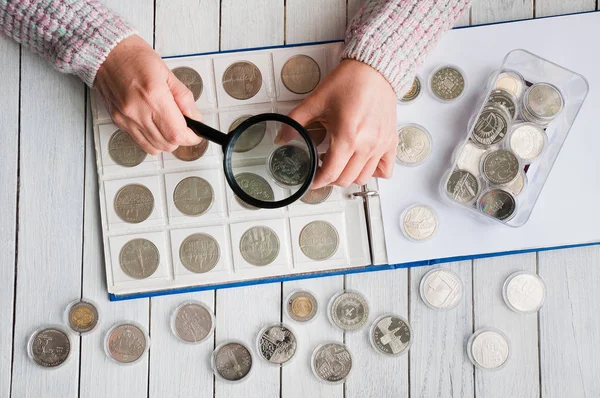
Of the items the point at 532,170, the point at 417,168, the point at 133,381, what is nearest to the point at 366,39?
the point at 417,168

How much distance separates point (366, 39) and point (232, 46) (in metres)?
0.25

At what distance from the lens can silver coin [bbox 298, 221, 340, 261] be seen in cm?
91

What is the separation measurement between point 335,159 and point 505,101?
1.08 ft

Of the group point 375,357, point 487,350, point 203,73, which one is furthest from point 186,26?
point 487,350

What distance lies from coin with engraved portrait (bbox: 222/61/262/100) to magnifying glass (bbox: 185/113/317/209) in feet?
0.44

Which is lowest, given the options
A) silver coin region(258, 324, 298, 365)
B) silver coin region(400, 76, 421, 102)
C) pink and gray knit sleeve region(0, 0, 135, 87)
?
silver coin region(258, 324, 298, 365)

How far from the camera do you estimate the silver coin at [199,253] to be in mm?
910

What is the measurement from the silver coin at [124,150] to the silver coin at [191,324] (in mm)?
254

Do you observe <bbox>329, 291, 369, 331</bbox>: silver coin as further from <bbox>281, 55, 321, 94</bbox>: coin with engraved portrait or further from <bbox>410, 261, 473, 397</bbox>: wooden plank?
<bbox>281, 55, 321, 94</bbox>: coin with engraved portrait

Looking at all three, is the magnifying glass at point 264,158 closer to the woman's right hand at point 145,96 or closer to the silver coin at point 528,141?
the woman's right hand at point 145,96

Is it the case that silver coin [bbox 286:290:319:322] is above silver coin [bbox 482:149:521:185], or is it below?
below

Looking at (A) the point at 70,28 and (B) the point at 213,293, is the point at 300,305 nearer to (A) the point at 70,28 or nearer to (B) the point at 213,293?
(B) the point at 213,293

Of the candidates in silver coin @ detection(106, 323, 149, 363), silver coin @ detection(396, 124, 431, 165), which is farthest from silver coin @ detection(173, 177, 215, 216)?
silver coin @ detection(396, 124, 431, 165)

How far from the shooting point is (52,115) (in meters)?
0.94
